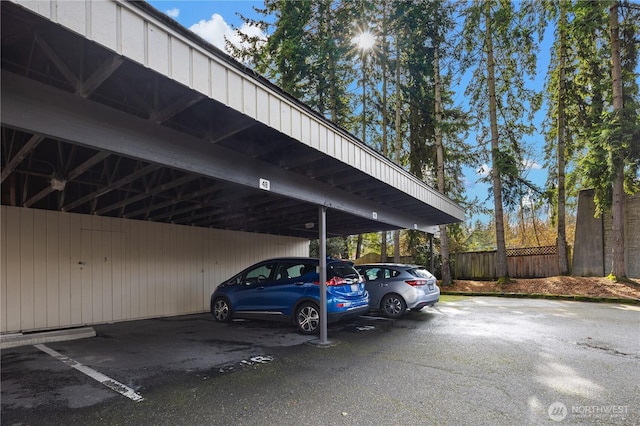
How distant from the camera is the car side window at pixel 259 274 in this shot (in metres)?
7.97

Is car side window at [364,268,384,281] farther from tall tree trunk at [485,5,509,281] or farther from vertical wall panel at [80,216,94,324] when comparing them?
tall tree trunk at [485,5,509,281]

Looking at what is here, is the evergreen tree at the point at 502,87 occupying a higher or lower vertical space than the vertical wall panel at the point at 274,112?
higher

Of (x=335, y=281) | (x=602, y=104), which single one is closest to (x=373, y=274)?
(x=335, y=281)

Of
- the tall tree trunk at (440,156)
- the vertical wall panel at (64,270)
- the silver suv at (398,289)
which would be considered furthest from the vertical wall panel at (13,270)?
the tall tree trunk at (440,156)

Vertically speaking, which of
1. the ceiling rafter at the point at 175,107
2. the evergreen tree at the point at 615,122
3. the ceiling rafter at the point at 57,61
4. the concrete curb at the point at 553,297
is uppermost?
the evergreen tree at the point at 615,122

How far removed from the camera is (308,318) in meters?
7.12

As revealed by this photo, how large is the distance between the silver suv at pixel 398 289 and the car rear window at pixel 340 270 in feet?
5.78

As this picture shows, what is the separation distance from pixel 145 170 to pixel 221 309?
14.8 feet

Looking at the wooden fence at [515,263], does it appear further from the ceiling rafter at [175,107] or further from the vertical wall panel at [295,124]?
the ceiling rafter at [175,107]

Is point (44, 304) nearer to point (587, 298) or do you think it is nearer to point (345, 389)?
point (345, 389)

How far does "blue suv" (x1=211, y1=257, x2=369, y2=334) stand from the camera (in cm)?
706

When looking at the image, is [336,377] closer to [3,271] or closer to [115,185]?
[115,185]

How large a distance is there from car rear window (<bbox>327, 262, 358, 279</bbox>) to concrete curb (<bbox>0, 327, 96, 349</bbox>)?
473cm

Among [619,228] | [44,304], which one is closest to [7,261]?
[44,304]
